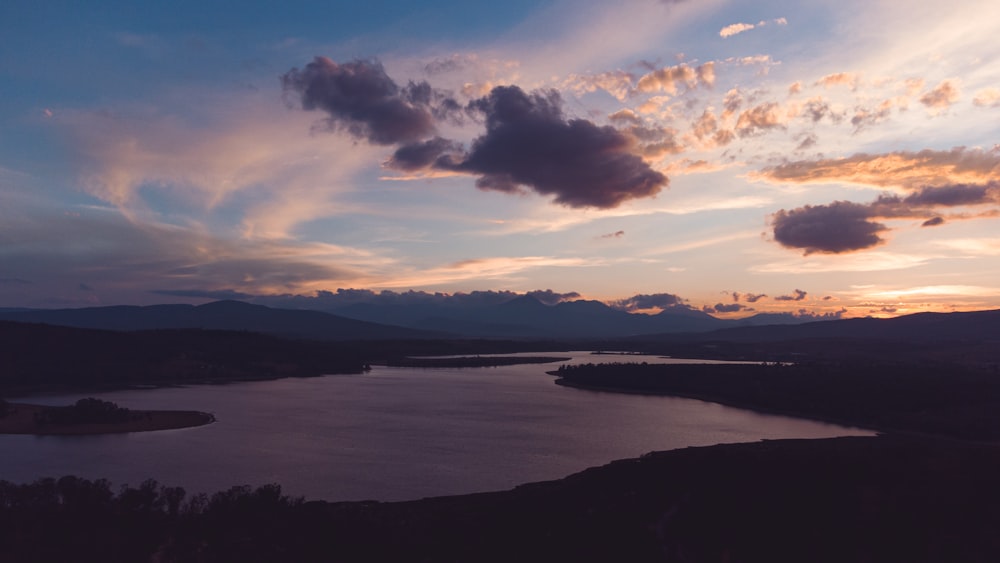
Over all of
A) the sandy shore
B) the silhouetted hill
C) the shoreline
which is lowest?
the shoreline

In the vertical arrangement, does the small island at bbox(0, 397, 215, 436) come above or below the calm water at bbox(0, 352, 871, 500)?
above

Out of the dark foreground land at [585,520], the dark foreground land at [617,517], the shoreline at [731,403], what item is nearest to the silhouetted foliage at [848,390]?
the shoreline at [731,403]

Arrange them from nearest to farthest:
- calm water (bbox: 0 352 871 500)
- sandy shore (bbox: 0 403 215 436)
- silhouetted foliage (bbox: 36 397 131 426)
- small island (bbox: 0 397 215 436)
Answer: calm water (bbox: 0 352 871 500) → sandy shore (bbox: 0 403 215 436) → small island (bbox: 0 397 215 436) → silhouetted foliage (bbox: 36 397 131 426)

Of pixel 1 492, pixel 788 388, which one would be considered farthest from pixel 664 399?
pixel 1 492

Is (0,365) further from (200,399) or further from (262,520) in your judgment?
(262,520)

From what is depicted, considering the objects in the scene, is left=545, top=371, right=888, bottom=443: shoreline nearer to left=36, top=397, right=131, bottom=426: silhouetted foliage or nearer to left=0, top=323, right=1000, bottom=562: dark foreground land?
left=0, top=323, right=1000, bottom=562: dark foreground land

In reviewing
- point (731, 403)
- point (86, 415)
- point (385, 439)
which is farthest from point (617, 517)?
point (731, 403)

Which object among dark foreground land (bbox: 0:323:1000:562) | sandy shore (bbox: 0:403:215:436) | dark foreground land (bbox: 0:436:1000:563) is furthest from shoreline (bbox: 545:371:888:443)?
sandy shore (bbox: 0:403:215:436)

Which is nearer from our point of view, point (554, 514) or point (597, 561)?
point (597, 561)
